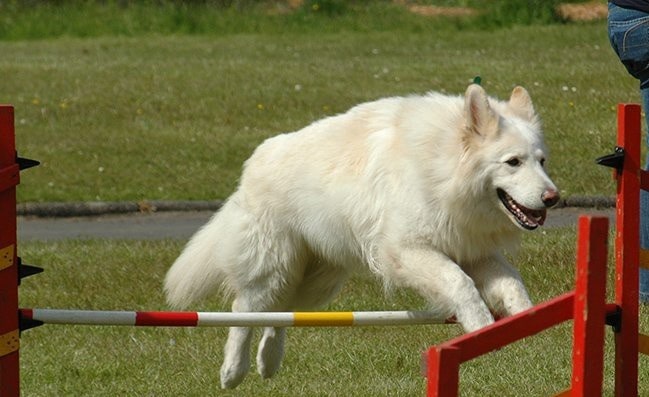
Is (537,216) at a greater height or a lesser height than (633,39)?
lesser

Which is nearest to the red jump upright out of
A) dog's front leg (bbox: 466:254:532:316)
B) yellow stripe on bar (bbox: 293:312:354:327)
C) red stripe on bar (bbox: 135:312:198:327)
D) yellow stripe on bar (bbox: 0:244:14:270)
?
yellow stripe on bar (bbox: 0:244:14:270)

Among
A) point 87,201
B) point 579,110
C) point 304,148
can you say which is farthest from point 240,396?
point 579,110

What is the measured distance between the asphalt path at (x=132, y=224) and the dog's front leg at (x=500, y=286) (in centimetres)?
497

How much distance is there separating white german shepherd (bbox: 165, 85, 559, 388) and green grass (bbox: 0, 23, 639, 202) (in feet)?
18.7

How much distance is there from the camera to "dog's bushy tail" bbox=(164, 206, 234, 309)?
6.70m

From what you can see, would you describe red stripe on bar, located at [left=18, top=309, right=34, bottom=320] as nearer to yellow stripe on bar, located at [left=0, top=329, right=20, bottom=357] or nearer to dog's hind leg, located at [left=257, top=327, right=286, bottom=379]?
yellow stripe on bar, located at [left=0, top=329, right=20, bottom=357]

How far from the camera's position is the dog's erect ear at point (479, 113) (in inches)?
217

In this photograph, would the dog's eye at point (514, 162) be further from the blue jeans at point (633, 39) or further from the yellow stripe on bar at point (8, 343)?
the yellow stripe on bar at point (8, 343)

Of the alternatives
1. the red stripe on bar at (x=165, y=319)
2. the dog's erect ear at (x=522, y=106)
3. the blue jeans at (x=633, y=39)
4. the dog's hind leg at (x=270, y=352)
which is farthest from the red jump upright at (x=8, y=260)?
the blue jeans at (x=633, y=39)

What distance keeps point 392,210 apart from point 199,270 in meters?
1.39

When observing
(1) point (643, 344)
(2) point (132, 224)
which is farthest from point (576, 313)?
(2) point (132, 224)

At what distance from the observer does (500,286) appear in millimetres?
5578

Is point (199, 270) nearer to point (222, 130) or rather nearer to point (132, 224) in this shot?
point (132, 224)

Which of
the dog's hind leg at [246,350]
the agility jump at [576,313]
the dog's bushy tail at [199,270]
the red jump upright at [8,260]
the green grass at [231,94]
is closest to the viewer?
the agility jump at [576,313]
